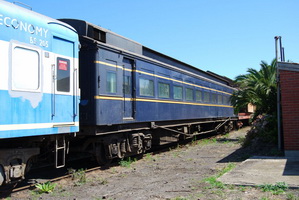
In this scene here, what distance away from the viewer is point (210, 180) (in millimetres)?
6641

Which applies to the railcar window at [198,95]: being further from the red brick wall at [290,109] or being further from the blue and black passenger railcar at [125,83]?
the red brick wall at [290,109]

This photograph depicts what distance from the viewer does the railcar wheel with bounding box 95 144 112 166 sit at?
873 centimetres

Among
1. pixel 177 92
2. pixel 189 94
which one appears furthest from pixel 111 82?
pixel 189 94

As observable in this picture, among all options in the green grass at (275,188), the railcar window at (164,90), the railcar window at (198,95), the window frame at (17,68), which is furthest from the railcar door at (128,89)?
the railcar window at (198,95)

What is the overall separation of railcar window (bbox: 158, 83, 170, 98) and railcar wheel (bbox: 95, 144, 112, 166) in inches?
134

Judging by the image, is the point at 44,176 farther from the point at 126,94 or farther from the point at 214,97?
the point at 214,97

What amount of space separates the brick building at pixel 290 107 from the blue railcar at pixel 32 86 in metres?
6.28

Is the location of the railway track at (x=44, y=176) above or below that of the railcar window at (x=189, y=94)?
below

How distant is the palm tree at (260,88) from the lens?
12.5m

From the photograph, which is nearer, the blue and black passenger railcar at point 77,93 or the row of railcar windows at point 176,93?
the blue and black passenger railcar at point 77,93

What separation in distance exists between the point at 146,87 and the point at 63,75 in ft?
13.4

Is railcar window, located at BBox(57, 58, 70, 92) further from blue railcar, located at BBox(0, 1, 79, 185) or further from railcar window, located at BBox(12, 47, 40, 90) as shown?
railcar window, located at BBox(12, 47, 40, 90)

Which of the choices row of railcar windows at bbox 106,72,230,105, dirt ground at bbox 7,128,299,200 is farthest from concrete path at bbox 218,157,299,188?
row of railcar windows at bbox 106,72,230,105

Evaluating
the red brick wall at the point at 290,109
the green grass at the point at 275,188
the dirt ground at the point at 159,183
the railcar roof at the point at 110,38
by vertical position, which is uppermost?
the railcar roof at the point at 110,38
